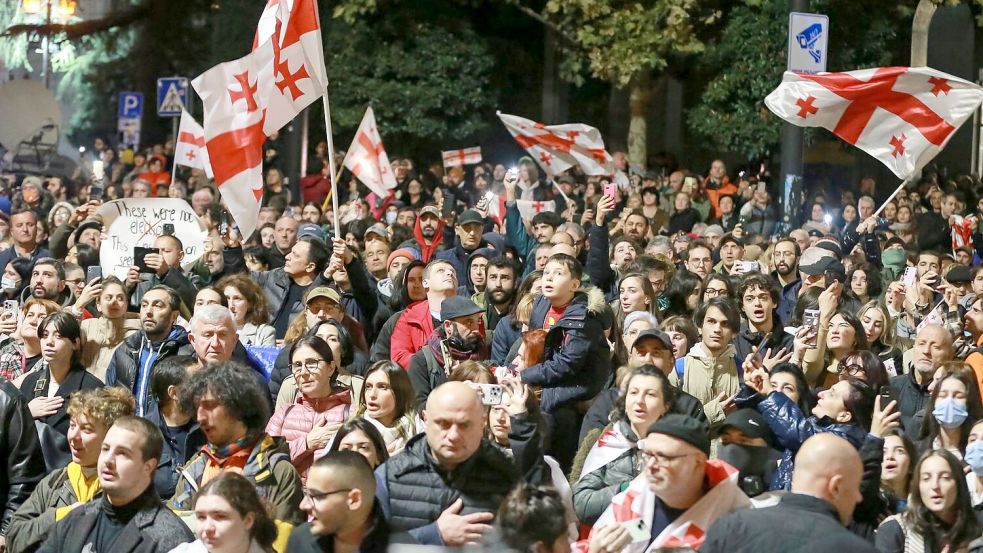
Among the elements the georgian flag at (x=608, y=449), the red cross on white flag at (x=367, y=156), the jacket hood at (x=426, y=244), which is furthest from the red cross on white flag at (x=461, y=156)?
the georgian flag at (x=608, y=449)

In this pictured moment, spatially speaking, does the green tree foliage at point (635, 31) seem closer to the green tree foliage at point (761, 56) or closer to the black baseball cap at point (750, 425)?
the green tree foliage at point (761, 56)

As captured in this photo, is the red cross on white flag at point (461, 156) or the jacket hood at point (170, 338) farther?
the red cross on white flag at point (461, 156)

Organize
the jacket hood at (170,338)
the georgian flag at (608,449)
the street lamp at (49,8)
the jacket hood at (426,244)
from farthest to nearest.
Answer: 1. the street lamp at (49,8)
2. the jacket hood at (426,244)
3. the jacket hood at (170,338)
4. the georgian flag at (608,449)

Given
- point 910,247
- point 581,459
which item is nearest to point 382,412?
point 581,459

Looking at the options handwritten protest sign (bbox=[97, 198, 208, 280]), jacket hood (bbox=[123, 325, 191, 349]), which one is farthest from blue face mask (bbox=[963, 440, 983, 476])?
handwritten protest sign (bbox=[97, 198, 208, 280])

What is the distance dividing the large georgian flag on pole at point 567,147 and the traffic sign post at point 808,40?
97.2 inches

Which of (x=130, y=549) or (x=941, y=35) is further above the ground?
(x=941, y=35)

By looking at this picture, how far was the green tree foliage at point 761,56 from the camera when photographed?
22.6 meters

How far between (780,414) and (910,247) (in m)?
7.83

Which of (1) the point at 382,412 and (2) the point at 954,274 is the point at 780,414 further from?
(2) the point at 954,274

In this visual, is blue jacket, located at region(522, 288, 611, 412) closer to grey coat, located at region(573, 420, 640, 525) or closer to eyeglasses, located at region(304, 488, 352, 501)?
grey coat, located at region(573, 420, 640, 525)

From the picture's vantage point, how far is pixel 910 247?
15047 millimetres

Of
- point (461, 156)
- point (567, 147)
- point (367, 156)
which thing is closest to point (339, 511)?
point (367, 156)

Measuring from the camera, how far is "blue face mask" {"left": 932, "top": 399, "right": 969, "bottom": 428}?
8453 millimetres
